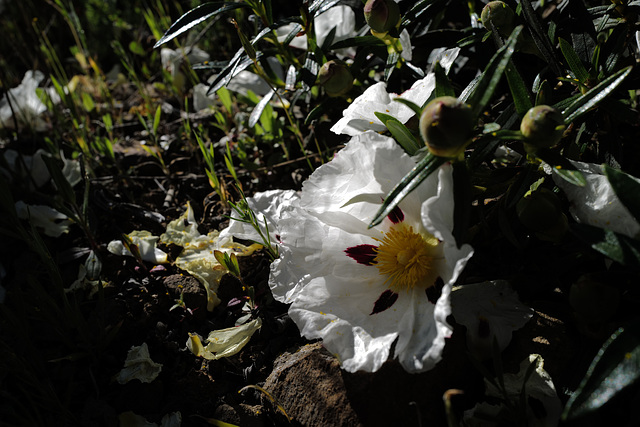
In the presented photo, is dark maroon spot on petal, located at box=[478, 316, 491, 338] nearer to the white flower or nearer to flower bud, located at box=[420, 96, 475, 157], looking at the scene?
the white flower

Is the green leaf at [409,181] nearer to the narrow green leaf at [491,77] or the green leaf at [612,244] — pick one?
the narrow green leaf at [491,77]

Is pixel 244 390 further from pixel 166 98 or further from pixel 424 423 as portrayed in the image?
pixel 166 98

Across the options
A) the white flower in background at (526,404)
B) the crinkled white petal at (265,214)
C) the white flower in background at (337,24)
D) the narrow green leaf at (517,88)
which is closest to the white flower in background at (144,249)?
the crinkled white petal at (265,214)

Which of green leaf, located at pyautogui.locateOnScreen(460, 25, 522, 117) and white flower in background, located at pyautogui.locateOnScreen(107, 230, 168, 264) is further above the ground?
green leaf, located at pyautogui.locateOnScreen(460, 25, 522, 117)

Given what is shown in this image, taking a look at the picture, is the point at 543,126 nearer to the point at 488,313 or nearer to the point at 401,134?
the point at 401,134

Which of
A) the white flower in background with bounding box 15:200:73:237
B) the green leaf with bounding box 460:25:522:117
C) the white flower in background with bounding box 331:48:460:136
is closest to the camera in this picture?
the green leaf with bounding box 460:25:522:117

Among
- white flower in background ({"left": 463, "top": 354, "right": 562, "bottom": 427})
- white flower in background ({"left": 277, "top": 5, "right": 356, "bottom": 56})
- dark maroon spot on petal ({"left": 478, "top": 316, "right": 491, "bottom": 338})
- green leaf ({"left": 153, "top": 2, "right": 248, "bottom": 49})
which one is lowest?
white flower in background ({"left": 463, "top": 354, "right": 562, "bottom": 427})

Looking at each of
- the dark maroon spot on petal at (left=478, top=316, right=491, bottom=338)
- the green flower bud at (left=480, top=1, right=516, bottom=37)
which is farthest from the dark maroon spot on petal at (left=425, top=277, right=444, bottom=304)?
the green flower bud at (left=480, top=1, right=516, bottom=37)
